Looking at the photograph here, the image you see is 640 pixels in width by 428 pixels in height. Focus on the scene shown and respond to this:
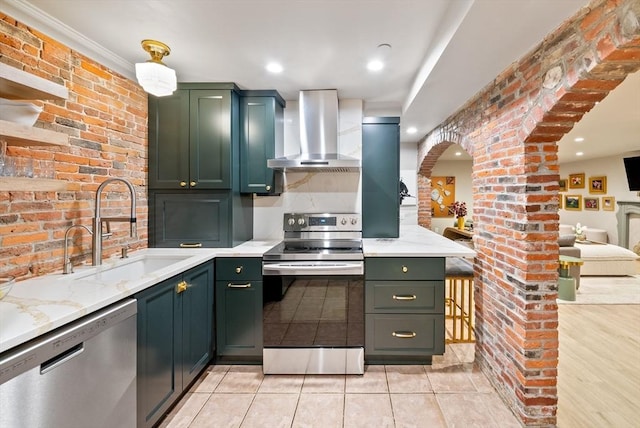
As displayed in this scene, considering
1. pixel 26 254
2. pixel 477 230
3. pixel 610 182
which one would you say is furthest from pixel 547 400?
pixel 610 182

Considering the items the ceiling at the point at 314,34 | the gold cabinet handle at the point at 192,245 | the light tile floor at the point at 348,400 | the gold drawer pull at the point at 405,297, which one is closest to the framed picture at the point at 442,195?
the ceiling at the point at 314,34

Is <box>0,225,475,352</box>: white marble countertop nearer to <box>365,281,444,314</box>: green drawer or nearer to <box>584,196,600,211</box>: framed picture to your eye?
<box>365,281,444,314</box>: green drawer

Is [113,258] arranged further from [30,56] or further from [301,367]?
[301,367]

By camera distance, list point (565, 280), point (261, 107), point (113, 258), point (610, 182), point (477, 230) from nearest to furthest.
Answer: point (113, 258), point (477, 230), point (261, 107), point (565, 280), point (610, 182)

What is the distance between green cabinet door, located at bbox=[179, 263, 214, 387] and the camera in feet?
6.54

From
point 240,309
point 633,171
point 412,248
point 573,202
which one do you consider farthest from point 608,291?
point 240,309

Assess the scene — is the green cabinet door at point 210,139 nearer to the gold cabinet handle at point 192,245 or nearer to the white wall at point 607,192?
the gold cabinet handle at point 192,245

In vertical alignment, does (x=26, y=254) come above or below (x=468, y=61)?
below

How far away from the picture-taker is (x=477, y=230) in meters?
2.51

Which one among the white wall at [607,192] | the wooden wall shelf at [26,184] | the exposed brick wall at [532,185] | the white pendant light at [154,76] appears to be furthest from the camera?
the white wall at [607,192]

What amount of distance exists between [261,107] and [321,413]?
2545 millimetres

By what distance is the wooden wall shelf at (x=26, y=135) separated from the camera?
122cm

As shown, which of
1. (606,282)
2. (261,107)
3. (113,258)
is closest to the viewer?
(113,258)

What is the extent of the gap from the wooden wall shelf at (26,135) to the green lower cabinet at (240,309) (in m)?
1.38
